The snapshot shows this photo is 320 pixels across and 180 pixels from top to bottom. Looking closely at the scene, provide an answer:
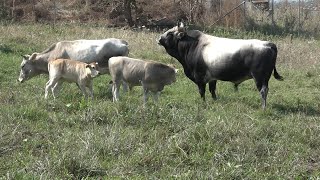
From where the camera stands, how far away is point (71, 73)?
11.0m

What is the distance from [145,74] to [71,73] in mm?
1654

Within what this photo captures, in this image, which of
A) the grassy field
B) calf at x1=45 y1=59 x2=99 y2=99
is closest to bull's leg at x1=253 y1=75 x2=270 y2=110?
the grassy field

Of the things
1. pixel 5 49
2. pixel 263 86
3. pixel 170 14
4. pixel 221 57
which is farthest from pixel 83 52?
pixel 170 14

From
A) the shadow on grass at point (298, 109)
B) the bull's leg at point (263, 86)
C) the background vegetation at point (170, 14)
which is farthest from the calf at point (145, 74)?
the background vegetation at point (170, 14)

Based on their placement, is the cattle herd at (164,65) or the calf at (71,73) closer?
the cattle herd at (164,65)

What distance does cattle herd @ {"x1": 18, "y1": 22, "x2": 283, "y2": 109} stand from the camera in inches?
419

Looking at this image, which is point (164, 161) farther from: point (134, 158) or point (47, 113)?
point (47, 113)

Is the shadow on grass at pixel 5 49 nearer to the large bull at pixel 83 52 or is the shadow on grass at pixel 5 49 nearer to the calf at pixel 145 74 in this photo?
the large bull at pixel 83 52

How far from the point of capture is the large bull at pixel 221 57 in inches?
434

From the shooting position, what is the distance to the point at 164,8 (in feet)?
96.0

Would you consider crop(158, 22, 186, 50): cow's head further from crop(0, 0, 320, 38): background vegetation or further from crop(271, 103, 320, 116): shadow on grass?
crop(0, 0, 320, 38): background vegetation

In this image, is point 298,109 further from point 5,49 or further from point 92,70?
point 5,49

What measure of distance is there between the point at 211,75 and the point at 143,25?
634 inches

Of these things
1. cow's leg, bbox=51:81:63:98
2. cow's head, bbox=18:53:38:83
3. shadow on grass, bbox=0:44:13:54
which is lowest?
shadow on grass, bbox=0:44:13:54
